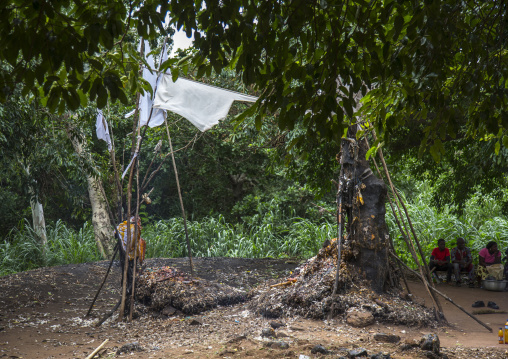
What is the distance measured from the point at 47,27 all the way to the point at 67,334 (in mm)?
4169

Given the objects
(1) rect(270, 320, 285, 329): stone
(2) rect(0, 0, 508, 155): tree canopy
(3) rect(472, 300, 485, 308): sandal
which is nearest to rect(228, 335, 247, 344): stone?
(1) rect(270, 320, 285, 329): stone

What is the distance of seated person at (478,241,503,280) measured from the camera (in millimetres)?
8836

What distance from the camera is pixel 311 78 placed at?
3.13 m

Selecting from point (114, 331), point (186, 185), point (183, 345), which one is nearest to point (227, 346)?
point (183, 345)

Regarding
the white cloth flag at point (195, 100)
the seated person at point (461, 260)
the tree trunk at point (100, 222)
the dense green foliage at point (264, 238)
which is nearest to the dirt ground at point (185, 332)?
the seated person at point (461, 260)

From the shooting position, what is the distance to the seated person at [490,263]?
348 inches

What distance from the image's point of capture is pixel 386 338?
15.6 ft

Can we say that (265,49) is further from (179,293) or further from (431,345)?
(179,293)

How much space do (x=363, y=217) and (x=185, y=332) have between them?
8.71 feet

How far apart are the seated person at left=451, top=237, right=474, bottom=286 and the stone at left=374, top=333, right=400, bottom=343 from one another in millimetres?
4983

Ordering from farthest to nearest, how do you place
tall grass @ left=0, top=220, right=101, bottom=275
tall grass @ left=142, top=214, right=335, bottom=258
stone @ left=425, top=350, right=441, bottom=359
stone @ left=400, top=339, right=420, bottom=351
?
tall grass @ left=142, top=214, right=335, bottom=258 < tall grass @ left=0, top=220, right=101, bottom=275 < stone @ left=400, top=339, right=420, bottom=351 < stone @ left=425, top=350, right=441, bottom=359

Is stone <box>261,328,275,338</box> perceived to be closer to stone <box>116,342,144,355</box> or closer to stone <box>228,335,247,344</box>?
stone <box>228,335,247,344</box>

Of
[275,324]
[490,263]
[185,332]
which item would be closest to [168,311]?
[185,332]

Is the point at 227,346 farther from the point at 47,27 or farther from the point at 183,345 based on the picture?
the point at 47,27
